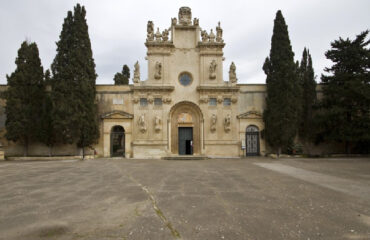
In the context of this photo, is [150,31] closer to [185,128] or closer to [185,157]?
[185,128]

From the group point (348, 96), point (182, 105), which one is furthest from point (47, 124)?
point (348, 96)

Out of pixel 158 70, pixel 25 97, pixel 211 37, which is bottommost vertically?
pixel 25 97

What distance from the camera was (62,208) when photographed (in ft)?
19.5

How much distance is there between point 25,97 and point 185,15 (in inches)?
710

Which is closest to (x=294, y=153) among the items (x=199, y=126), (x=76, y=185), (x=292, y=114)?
(x=292, y=114)

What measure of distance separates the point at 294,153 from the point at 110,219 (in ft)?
67.3

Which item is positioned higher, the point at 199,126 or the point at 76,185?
the point at 199,126

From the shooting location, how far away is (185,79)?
23.5m

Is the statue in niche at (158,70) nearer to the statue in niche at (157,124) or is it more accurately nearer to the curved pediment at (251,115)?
the statue in niche at (157,124)

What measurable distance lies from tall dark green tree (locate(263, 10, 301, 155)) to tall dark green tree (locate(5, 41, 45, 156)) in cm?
2259

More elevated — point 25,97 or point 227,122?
point 25,97

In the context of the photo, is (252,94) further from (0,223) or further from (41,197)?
(0,223)

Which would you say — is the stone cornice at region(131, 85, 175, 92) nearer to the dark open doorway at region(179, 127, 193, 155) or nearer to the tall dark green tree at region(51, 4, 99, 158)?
the tall dark green tree at region(51, 4, 99, 158)

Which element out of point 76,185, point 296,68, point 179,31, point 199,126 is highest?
point 179,31
